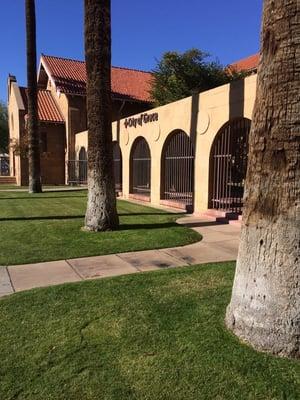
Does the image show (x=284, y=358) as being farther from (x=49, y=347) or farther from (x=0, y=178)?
(x=0, y=178)

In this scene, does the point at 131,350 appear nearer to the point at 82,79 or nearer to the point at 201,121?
the point at 201,121

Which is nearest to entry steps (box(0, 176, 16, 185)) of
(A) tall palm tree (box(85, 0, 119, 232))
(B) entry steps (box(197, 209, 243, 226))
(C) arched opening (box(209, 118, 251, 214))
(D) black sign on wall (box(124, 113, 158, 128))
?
(D) black sign on wall (box(124, 113, 158, 128))

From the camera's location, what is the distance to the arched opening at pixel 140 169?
18.1 meters

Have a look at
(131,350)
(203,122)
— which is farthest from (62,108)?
(131,350)

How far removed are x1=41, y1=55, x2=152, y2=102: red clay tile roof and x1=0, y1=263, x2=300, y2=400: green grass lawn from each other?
2515 cm

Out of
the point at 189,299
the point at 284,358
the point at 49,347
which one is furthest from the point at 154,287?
the point at 284,358

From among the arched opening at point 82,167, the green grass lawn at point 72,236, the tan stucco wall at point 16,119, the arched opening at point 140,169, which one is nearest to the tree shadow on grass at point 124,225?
the green grass lawn at point 72,236

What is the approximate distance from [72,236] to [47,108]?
23512 mm

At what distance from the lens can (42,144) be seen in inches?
1163

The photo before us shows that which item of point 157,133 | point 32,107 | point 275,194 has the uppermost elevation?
point 32,107

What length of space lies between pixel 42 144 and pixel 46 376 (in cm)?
2781

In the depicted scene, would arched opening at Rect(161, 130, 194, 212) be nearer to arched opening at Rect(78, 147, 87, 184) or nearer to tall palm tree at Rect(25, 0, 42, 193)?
tall palm tree at Rect(25, 0, 42, 193)

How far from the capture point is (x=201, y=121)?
12734 mm

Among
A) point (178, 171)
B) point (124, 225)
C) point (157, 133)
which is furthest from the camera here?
point (157, 133)
